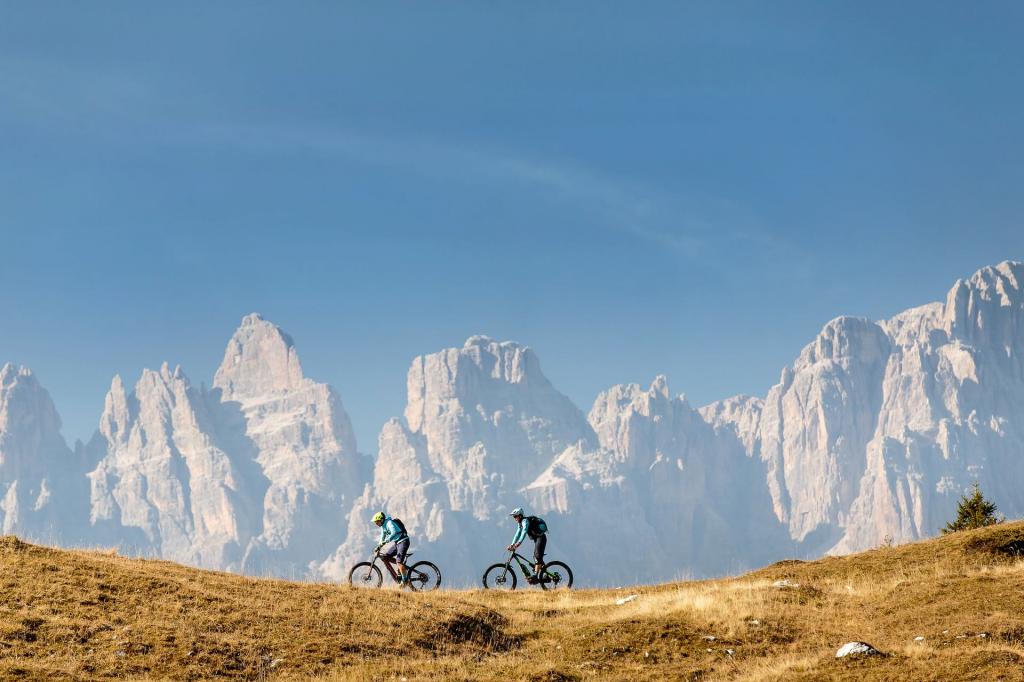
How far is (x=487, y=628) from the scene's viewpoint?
91.6 ft

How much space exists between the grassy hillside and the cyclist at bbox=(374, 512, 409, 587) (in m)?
3.39

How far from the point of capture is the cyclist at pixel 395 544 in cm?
3553

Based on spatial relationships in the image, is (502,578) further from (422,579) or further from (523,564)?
(422,579)

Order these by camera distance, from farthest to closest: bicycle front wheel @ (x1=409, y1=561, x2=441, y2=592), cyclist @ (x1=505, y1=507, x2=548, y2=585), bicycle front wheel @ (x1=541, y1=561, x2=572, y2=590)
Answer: bicycle front wheel @ (x1=541, y1=561, x2=572, y2=590) → cyclist @ (x1=505, y1=507, x2=548, y2=585) → bicycle front wheel @ (x1=409, y1=561, x2=441, y2=592)

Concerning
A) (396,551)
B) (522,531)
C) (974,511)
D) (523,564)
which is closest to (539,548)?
(522,531)

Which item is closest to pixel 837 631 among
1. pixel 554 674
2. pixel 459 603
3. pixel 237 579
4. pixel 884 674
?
pixel 884 674

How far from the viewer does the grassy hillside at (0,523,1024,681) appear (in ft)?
73.4

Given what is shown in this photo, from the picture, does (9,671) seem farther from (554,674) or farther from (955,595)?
(955,595)

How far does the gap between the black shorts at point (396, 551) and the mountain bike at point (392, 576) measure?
199mm

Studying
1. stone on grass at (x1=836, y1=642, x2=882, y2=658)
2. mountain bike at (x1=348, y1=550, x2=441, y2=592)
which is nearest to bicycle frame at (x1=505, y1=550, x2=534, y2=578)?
mountain bike at (x1=348, y1=550, x2=441, y2=592)

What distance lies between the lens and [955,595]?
89.4 feet

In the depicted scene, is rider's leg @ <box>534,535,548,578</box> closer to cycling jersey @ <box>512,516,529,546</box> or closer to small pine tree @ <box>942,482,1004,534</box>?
cycling jersey @ <box>512,516,529,546</box>

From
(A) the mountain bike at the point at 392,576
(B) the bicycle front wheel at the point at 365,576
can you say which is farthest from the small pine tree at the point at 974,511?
(B) the bicycle front wheel at the point at 365,576

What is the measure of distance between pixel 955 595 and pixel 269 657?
1787 centimetres
